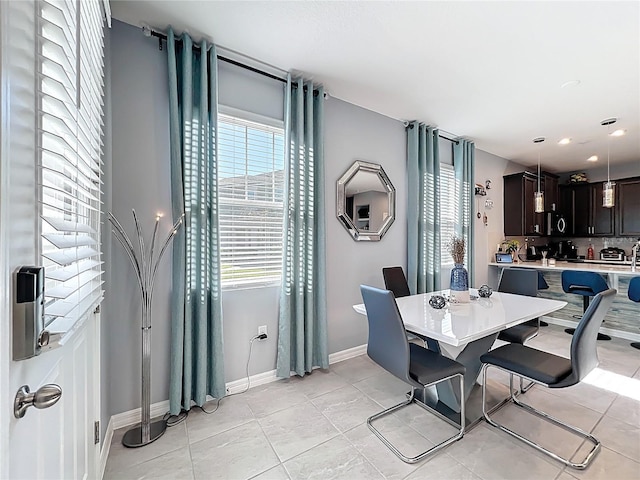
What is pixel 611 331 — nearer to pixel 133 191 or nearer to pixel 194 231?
pixel 194 231

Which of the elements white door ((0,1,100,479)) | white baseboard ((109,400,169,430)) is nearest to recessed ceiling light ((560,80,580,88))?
white door ((0,1,100,479))

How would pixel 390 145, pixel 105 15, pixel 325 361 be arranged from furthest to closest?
1. pixel 390 145
2. pixel 325 361
3. pixel 105 15

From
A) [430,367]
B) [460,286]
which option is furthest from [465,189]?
[430,367]

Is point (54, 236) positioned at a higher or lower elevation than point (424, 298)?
higher

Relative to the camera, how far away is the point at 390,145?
11.7ft

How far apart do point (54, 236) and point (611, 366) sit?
4.49 metres

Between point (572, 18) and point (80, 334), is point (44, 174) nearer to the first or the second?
point (80, 334)

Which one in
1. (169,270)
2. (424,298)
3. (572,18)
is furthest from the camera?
(424,298)

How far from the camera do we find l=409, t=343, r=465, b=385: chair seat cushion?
1.71 meters

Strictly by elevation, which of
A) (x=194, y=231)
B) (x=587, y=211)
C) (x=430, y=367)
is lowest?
(x=430, y=367)

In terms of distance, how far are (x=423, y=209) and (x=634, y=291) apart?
2.62 m

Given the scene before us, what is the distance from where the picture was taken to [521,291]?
112 inches

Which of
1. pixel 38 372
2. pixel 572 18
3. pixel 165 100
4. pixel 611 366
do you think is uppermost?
pixel 572 18

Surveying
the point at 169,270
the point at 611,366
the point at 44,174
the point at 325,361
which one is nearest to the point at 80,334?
the point at 44,174
